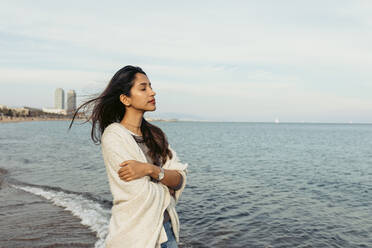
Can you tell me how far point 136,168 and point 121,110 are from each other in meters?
0.80

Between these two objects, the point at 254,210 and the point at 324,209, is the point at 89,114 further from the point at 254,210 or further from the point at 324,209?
the point at 324,209

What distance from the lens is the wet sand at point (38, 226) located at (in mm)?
6688

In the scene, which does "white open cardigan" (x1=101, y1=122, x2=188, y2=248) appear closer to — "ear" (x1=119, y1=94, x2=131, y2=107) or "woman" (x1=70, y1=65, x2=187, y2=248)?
"woman" (x1=70, y1=65, x2=187, y2=248)

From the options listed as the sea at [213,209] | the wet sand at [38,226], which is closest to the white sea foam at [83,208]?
the sea at [213,209]

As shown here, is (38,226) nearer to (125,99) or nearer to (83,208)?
(83,208)

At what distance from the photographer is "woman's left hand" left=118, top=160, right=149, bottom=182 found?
2.40m

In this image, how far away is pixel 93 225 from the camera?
809cm

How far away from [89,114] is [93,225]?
18.3 feet

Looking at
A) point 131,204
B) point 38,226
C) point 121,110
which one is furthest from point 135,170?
point 38,226

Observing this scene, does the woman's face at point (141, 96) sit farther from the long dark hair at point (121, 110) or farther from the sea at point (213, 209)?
the sea at point (213, 209)

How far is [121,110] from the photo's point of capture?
3047 millimetres

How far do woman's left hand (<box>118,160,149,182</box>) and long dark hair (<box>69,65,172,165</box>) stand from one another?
0.39 metres

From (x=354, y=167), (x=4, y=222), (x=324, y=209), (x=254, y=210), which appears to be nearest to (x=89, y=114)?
(x=4, y=222)

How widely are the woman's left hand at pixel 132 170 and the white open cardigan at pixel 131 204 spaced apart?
4cm
